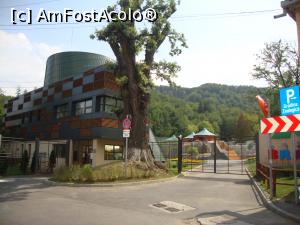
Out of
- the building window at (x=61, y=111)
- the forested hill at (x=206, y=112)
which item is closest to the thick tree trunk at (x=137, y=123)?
the building window at (x=61, y=111)

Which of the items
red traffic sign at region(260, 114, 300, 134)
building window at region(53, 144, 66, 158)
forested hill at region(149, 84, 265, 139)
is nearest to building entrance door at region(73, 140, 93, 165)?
building window at region(53, 144, 66, 158)

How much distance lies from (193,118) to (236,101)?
3741 cm

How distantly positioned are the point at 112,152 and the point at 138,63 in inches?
366

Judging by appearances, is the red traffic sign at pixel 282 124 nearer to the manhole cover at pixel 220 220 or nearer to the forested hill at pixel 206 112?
the manhole cover at pixel 220 220

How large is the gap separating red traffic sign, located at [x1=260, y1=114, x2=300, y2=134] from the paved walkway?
101 inches

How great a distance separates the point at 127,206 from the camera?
9727 mm

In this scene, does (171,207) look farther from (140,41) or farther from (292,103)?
(140,41)

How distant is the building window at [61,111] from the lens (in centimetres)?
2898

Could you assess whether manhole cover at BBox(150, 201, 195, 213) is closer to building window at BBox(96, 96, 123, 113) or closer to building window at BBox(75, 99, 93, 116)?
building window at BBox(96, 96, 123, 113)

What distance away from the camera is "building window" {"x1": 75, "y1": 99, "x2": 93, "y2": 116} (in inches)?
1024

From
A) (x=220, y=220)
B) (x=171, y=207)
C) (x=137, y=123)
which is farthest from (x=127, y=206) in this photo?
(x=137, y=123)

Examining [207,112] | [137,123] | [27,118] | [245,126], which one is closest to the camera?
[137,123]

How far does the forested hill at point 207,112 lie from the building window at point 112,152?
2001 cm

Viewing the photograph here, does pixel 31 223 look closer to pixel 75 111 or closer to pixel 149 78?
pixel 149 78
